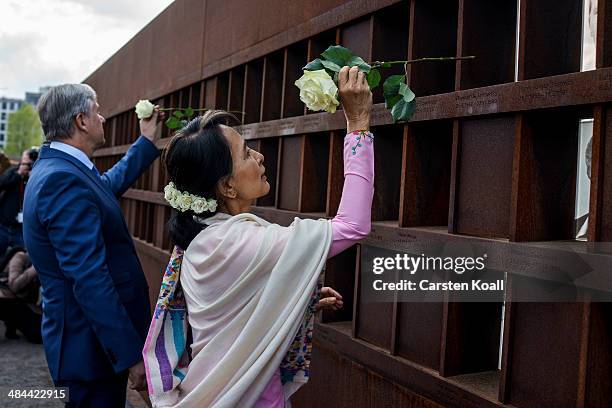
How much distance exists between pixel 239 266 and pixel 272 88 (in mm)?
1630

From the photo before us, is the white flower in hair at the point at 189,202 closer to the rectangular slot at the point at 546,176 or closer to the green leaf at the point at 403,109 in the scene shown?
the green leaf at the point at 403,109

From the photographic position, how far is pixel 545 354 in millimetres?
1681

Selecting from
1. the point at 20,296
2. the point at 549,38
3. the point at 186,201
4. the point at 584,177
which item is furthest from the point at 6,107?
the point at 549,38

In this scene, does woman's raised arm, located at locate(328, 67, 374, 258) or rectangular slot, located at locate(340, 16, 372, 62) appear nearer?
woman's raised arm, located at locate(328, 67, 374, 258)

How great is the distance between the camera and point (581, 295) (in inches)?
61.6

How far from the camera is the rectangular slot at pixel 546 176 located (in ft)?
5.54

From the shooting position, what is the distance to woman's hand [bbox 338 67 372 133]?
1.62m

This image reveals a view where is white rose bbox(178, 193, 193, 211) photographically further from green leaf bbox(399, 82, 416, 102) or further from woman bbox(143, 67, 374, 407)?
green leaf bbox(399, 82, 416, 102)

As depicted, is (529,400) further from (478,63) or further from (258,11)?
(258,11)

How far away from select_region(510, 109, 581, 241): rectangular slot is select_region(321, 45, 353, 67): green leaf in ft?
1.56

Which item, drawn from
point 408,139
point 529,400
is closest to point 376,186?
point 408,139

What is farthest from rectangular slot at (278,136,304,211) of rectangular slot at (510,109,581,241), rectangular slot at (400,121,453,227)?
rectangular slot at (510,109,581,241)

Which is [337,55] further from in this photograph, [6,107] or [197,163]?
[6,107]

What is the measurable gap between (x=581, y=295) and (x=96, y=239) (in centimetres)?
151
